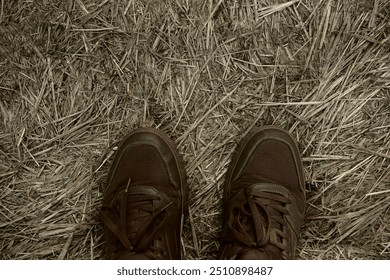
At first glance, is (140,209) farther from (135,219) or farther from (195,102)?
(195,102)

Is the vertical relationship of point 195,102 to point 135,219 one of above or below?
above

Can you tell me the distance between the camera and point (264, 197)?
1.25 metres

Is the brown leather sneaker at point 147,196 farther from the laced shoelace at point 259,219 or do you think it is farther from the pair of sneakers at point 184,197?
the laced shoelace at point 259,219

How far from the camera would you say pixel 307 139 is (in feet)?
4.08

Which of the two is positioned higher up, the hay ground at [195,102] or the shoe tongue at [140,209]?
the hay ground at [195,102]

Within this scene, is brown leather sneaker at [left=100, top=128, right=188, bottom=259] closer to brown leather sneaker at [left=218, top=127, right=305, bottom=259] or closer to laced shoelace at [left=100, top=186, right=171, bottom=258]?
laced shoelace at [left=100, top=186, right=171, bottom=258]

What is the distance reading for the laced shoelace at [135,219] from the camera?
121cm

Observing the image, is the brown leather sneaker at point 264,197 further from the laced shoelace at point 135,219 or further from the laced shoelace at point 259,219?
the laced shoelace at point 135,219

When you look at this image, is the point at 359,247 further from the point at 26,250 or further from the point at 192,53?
the point at 26,250

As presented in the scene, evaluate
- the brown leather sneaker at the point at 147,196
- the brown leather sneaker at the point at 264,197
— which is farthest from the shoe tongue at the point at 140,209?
the brown leather sneaker at the point at 264,197

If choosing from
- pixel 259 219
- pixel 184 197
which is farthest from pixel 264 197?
pixel 184 197

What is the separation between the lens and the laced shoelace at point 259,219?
3.96 feet

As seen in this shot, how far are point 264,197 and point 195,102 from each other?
33 centimetres
